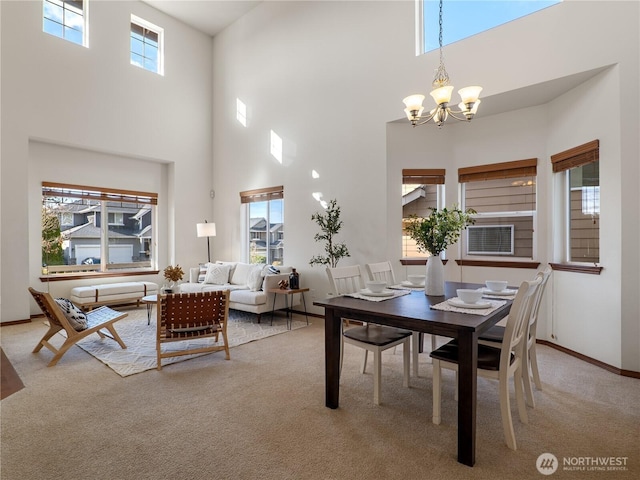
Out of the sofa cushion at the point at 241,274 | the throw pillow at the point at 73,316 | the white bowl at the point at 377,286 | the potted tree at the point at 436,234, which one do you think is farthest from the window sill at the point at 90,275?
the potted tree at the point at 436,234

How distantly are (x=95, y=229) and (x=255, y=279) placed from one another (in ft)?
10.8

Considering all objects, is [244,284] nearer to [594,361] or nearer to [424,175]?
[424,175]

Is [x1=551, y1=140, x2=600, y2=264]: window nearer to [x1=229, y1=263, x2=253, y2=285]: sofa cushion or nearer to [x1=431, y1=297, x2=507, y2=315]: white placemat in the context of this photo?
[x1=431, y1=297, x2=507, y2=315]: white placemat

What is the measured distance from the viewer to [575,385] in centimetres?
300

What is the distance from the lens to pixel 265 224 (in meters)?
6.79

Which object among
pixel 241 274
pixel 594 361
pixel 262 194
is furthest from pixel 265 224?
pixel 594 361

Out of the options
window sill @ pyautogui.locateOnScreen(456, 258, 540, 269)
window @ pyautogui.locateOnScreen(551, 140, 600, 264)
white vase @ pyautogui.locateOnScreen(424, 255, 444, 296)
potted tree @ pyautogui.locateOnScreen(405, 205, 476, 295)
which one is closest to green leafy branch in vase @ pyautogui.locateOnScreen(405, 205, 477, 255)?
potted tree @ pyautogui.locateOnScreen(405, 205, 476, 295)

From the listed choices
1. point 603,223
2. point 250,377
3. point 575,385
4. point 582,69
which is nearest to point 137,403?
point 250,377

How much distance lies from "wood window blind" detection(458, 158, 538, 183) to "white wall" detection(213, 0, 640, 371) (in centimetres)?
8

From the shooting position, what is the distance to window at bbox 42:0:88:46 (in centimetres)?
555

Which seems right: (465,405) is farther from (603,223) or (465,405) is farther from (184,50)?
(184,50)

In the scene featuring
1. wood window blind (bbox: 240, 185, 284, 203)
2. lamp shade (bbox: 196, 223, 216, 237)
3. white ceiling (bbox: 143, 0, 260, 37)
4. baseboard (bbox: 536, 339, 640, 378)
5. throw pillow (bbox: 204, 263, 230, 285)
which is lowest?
baseboard (bbox: 536, 339, 640, 378)

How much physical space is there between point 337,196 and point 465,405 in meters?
3.92

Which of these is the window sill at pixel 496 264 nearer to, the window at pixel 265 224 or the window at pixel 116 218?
the window at pixel 265 224
